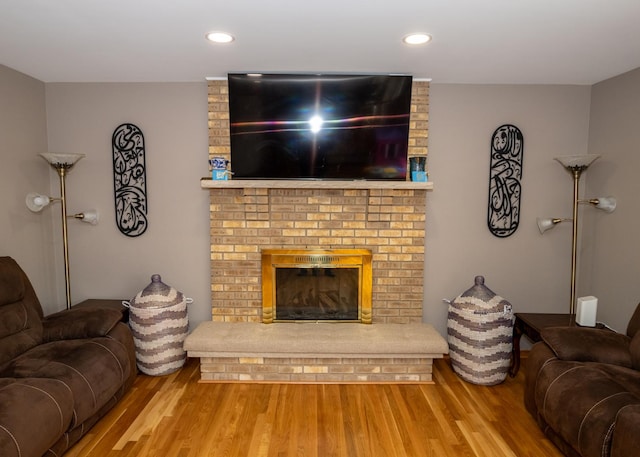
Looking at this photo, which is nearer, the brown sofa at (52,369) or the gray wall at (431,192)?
the brown sofa at (52,369)

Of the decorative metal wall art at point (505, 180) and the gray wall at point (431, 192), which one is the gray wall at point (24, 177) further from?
the decorative metal wall art at point (505, 180)

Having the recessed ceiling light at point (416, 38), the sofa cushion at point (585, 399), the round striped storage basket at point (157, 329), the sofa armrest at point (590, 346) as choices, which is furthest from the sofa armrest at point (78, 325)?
the sofa armrest at point (590, 346)

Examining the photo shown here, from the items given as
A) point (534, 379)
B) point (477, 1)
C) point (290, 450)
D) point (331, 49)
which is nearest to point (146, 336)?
point (290, 450)

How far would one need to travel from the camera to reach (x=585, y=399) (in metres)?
1.97

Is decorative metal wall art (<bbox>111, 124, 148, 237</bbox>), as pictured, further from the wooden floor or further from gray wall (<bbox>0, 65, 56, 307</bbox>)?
the wooden floor

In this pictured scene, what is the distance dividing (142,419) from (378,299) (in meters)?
1.92

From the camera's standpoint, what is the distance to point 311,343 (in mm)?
2926

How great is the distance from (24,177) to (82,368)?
1.74 m

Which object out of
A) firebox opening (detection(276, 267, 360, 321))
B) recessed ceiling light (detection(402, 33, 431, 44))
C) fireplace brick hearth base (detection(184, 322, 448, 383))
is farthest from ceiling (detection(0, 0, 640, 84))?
fireplace brick hearth base (detection(184, 322, 448, 383))

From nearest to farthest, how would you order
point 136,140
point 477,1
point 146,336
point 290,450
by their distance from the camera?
1. point 477,1
2. point 290,450
3. point 146,336
4. point 136,140

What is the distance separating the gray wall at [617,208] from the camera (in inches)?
112

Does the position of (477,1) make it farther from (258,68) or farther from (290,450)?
(290,450)

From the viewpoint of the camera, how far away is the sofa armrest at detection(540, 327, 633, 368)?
2.31m

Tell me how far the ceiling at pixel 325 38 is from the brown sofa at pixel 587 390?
174 cm
